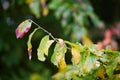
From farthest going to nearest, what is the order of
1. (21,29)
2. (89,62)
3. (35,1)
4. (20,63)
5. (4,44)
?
(20,63)
(4,44)
(35,1)
(21,29)
(89,62)

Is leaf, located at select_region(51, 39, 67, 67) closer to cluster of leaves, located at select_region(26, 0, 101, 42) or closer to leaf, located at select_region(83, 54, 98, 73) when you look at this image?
leaf, located at select_region(83, 54, 98, 73)

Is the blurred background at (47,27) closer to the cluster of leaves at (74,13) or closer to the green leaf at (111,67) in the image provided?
the cluster of leaves at (74,13)

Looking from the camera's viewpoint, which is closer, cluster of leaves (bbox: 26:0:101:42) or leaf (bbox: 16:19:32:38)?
leaf (bbox: 16:19:32:38)

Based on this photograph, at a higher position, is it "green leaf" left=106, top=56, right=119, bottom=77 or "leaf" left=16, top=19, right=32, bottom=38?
"leaf" left=16, top=19, right=32, bottom=38

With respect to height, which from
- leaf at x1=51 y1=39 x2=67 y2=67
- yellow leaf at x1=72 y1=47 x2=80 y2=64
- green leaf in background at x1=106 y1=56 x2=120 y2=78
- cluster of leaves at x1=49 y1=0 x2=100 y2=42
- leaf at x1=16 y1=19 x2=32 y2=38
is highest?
cluster of leaves at x1=49 y1=0 x2=100 y2=42

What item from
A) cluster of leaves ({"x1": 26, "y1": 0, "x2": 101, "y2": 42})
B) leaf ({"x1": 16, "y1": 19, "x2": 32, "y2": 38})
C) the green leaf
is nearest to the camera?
the green leaf

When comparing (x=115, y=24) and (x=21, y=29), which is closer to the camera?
(x=21, y=29)

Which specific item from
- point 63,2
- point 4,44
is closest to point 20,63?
point 4,44

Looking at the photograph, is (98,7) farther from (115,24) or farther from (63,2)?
(63,2)

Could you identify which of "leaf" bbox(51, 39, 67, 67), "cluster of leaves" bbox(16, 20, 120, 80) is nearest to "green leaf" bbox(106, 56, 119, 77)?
"cluster of leaves" bbox(16, 20, 120, 80)
